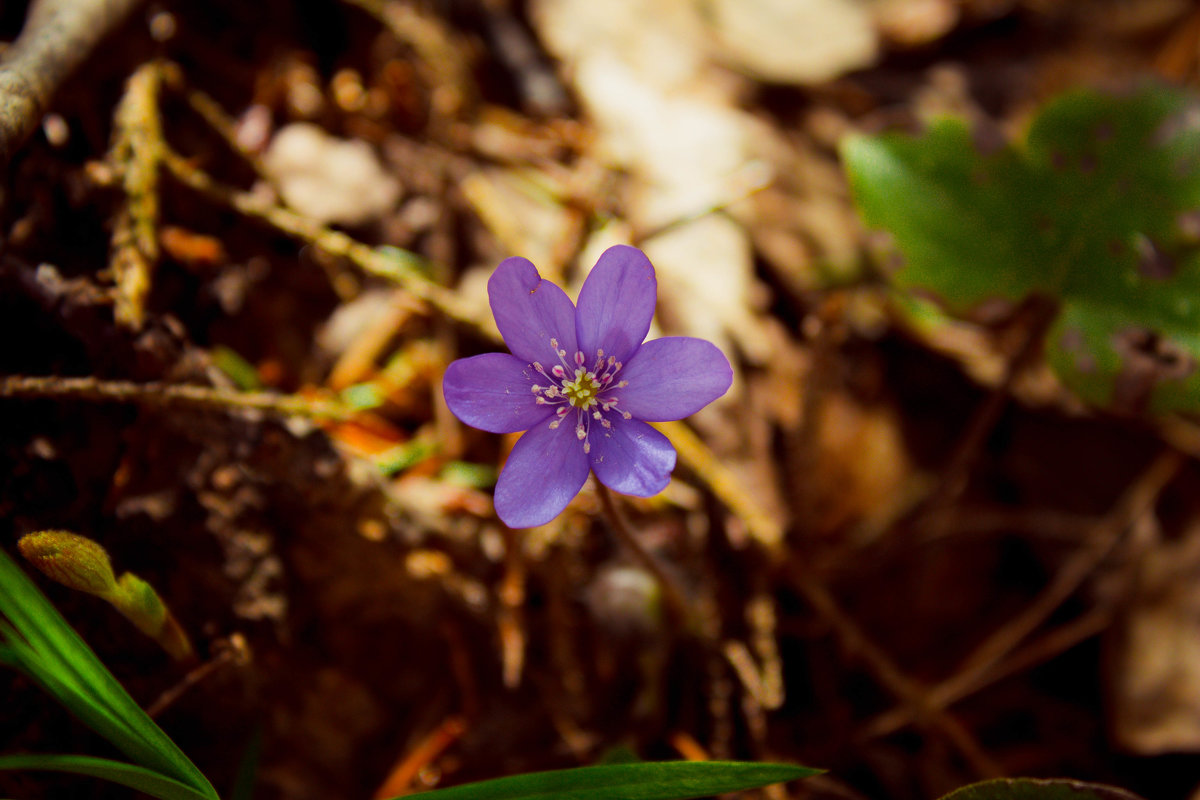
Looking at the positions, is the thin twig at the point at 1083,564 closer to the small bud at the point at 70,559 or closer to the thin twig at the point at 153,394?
the thin twig at the point at 153,394

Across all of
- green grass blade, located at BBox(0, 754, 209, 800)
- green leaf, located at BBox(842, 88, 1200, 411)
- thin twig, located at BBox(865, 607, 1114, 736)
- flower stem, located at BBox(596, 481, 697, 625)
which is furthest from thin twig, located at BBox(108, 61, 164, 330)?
thin twig, located at BBox(865, 607, 1114, 736)

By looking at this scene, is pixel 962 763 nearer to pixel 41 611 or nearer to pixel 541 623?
pixel 541 623

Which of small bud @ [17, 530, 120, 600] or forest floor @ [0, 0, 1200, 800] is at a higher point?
A: forest floor @ [0, 0, 1200, 800]

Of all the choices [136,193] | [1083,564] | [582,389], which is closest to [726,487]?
[582,389]

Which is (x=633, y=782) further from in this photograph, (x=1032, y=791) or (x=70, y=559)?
(x=70, y=559)

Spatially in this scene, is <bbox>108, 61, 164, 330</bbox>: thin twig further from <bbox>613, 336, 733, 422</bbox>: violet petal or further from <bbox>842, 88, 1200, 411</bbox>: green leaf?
<bbox>842, 88, 1200, 411</bbox>: green leaf

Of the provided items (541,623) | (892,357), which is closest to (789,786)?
(541,623)

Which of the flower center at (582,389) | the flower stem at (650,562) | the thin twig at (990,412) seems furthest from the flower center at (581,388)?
the thin twig at (990,412)
